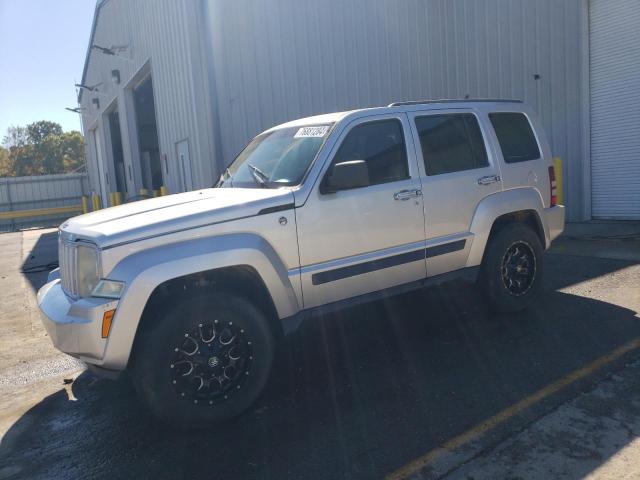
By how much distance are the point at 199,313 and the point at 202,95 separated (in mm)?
9825

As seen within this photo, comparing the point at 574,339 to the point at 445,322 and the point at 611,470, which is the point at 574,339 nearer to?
the point at 445,322

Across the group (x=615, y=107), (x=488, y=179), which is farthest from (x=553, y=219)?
(x=615, y=107)

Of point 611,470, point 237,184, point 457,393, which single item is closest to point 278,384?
point 457,393

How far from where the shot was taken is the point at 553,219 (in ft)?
19.0

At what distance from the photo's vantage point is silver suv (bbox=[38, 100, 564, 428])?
11.7ft

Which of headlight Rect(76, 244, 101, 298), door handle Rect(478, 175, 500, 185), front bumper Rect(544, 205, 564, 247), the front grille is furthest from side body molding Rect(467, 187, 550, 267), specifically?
the front grille

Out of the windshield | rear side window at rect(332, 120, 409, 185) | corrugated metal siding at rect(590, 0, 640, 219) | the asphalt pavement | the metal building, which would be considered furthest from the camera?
the metal building

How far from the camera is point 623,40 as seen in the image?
34.4ft

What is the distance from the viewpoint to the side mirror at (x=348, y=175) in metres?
4.16

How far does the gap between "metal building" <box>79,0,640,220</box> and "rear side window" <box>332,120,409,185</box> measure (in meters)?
7.82

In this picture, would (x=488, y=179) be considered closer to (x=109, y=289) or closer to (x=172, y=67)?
(x=109, y=289)

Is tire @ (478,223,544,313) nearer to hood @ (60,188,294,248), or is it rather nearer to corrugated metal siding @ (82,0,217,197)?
hood @ (60,188,294,248)

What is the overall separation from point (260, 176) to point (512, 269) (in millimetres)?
2722

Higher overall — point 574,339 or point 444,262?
point 444,262
